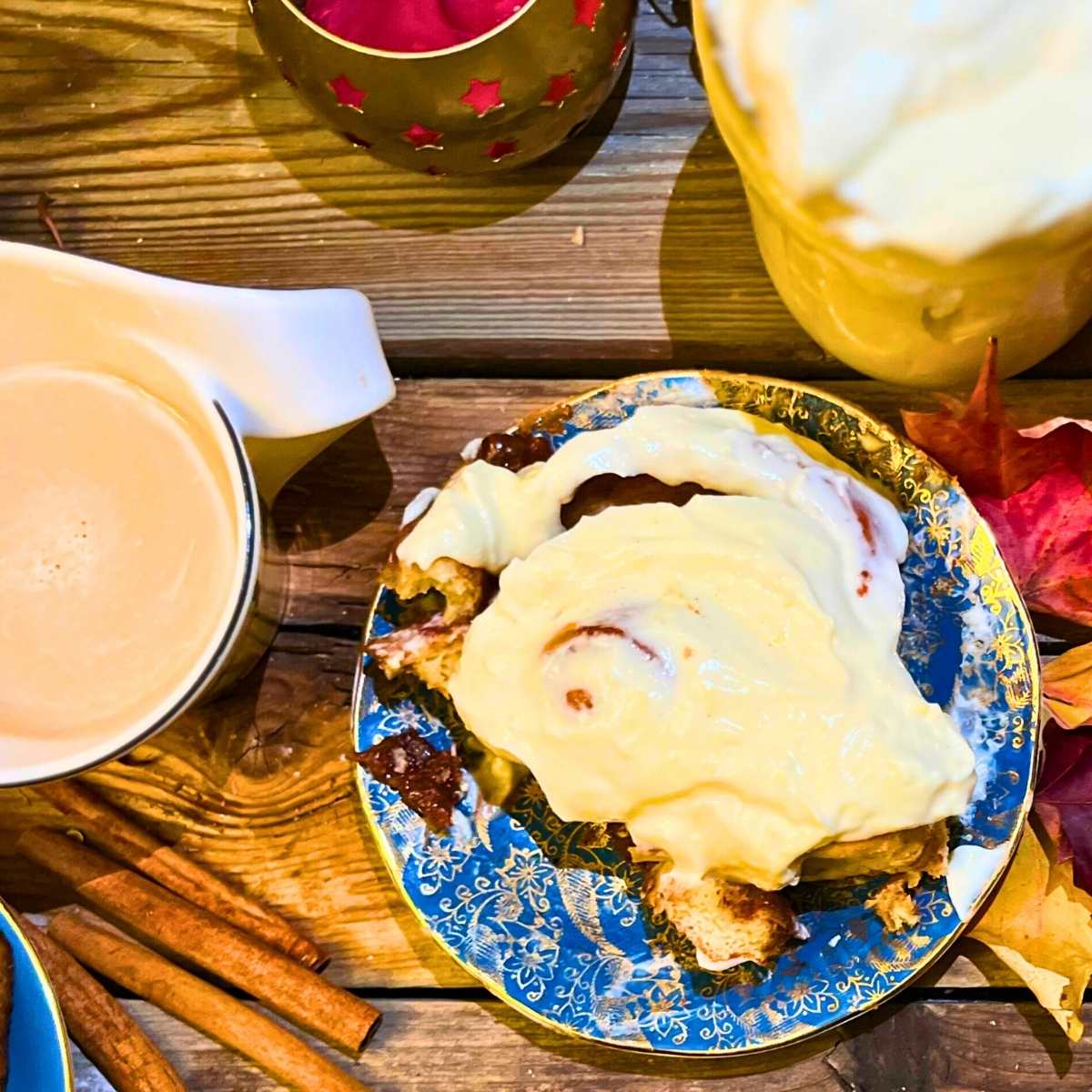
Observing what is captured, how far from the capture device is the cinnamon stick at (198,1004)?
29.6 inches

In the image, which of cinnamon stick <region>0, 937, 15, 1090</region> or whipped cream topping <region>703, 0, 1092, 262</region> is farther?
cinnamon stick <region>0, 937, 15, 1090</region>

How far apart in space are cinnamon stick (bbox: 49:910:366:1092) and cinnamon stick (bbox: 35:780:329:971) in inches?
1.7

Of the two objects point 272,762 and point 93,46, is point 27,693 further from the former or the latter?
point 93,46

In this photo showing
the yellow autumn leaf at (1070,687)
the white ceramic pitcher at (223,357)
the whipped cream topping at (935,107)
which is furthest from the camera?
the yellow autumn leaf at (1070,687)

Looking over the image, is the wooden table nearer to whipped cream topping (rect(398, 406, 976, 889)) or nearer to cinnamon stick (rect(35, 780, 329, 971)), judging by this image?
cinnamon stick (rect(35, 780, 329, 971))

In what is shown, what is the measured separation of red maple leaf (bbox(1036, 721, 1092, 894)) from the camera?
0.71 m

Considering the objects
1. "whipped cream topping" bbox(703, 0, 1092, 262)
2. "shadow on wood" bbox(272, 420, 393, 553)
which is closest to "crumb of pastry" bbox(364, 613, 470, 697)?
"shadow on wood" bbox(272, 420, 393, 553)

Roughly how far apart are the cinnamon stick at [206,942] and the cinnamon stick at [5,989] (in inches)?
2.8

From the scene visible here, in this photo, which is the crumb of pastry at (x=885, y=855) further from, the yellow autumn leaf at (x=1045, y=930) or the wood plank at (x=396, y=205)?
the wood plank at (x=396, y=205)

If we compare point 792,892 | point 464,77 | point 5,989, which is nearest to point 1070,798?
point 792,892

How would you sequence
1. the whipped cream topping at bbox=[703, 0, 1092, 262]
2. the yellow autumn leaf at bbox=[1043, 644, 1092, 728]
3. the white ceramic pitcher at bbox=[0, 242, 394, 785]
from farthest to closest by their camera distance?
the yellow autumn leaf at bbox=[1043, 644, 1092, 728], the white ceramic pitcher at bbox=[0, 242, 394, 785], the whipped cream topping at bbox=[703, 0, 1092, 262]

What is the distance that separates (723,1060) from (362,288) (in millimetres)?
537

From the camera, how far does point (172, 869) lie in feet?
2.61

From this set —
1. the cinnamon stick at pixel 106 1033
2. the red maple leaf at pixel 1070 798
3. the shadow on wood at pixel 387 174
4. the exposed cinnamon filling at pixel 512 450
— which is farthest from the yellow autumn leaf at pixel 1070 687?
the cinnamon stick at pixel 106 1033
